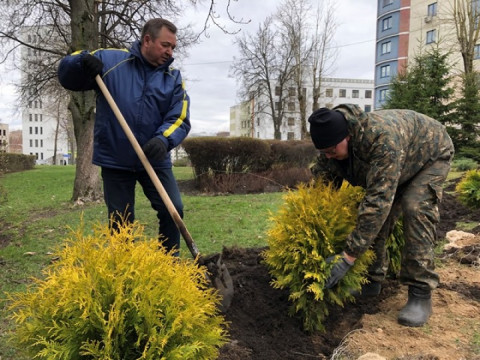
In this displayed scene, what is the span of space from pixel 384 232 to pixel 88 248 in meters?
2.60

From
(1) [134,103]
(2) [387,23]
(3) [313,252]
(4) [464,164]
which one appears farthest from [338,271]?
(2) [387,23]

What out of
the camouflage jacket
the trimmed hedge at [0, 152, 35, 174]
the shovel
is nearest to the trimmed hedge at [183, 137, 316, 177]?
the shovel

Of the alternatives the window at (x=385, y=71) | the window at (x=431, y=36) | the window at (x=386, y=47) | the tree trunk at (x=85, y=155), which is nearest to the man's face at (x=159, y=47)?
the tree trunk at (x=85, y=155)

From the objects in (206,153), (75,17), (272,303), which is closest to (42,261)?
(272,303)

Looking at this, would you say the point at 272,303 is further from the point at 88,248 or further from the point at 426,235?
the point at 88,248

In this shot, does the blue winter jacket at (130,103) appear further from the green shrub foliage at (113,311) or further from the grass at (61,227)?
the green shrub foliage at (113,311)

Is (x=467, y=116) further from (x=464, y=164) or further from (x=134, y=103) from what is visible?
(x=134, y=103)

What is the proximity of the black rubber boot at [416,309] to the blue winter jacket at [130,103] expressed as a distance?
7.64ft

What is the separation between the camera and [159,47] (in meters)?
3.15

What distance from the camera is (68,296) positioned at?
1781 millimetres

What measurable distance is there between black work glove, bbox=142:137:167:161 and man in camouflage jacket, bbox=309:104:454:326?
1.19m

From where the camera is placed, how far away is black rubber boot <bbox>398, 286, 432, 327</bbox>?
2.99 meters

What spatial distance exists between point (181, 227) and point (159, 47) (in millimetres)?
1495

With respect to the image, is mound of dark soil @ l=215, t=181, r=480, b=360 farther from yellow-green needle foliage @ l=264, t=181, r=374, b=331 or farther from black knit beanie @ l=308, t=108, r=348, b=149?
black knit beanie @ l=308, t=108, r=348, b=149
